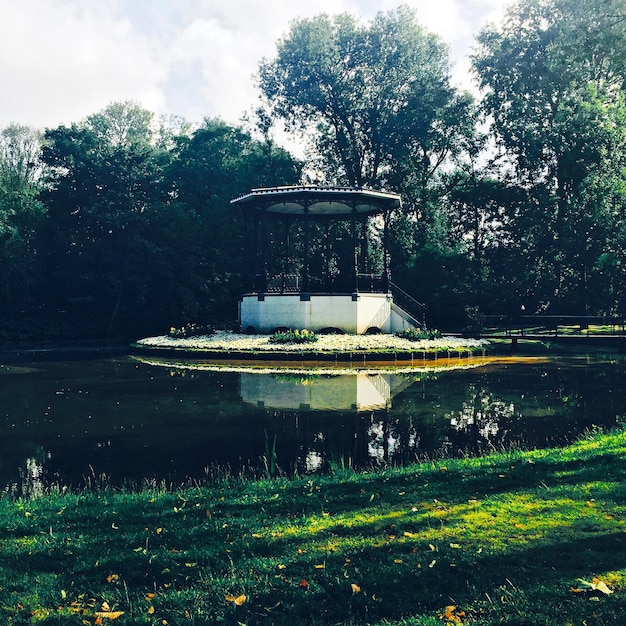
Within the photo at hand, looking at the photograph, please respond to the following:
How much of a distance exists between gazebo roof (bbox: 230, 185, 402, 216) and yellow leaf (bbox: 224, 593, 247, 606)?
23.4m

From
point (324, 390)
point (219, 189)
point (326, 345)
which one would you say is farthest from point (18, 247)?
point (324, 390)

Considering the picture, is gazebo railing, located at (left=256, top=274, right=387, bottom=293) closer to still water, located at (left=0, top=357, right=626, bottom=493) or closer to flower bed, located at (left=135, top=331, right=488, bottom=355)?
flower bed, located at (left=135, top=331, right=488, bottom=355)

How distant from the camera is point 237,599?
3.72 m

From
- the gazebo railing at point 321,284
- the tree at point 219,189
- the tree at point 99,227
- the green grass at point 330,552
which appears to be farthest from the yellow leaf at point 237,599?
the tree at point 219,189

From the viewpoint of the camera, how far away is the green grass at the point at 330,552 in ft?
11.8

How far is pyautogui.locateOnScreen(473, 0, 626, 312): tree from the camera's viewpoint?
3494 centimetres

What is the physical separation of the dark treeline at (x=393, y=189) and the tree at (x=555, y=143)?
10cm

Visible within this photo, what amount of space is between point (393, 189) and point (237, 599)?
41374 mm

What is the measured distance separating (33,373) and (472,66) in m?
34.1

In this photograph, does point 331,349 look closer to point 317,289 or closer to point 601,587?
point 317,289

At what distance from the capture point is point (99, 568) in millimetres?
4250

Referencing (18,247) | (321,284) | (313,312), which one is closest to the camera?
(313,312)

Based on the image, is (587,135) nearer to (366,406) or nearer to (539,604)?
(366,406)

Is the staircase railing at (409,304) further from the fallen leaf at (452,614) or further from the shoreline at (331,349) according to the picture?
the fallen leaf at (452,614)
